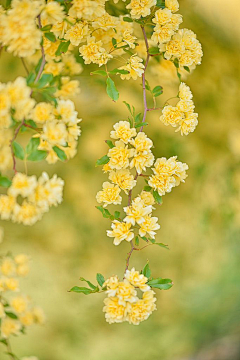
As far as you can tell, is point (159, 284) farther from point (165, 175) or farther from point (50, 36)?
point (50, 36)

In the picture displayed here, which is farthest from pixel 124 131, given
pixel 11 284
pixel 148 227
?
pixel 11 284

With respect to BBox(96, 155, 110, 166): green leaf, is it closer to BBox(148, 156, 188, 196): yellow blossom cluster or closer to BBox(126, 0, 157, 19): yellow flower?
BBox(148, 156, 188, 196): yellow blossom cluster

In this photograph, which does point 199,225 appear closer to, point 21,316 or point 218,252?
point 218,252

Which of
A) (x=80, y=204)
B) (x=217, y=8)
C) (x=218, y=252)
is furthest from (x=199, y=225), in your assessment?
(x=217, y=8)

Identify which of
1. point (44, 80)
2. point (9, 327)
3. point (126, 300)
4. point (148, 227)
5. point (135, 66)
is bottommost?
point (9, 327)

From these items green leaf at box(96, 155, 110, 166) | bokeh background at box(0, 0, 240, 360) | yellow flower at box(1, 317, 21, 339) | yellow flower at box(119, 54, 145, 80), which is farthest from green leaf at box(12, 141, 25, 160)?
bokeh background at box(0, 0, 240, 360)

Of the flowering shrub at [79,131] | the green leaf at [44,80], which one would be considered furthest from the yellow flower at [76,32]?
the green leaf at [44,80]
